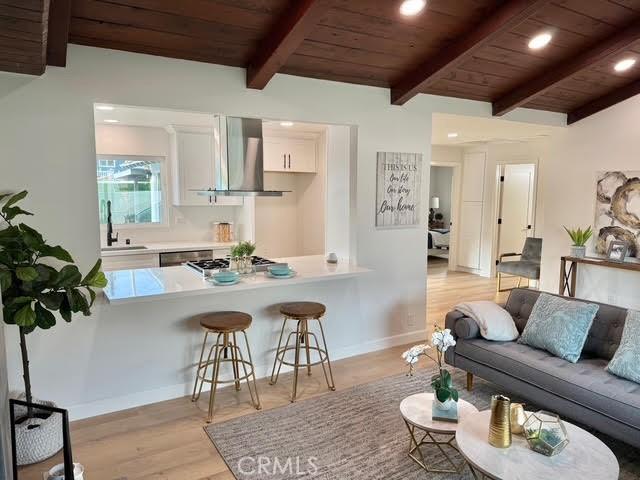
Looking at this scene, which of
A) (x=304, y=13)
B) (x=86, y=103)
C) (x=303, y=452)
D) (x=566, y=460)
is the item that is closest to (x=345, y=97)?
(x=304, y=13)

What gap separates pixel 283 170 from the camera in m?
5.78

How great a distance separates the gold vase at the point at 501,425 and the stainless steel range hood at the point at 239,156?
8.55ft

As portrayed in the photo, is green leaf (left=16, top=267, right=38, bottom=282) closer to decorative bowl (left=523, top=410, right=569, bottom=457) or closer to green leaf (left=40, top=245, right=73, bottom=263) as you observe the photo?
green leaf (left=40, top=245, right=73, bottom=263)

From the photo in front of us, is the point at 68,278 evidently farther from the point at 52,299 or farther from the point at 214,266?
the point at 214,266

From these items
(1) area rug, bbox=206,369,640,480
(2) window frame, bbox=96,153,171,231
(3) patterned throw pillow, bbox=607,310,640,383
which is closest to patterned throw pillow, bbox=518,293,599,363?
(3) patterned throw pillow, bbox=607,310,640,383

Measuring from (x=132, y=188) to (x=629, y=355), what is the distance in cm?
532

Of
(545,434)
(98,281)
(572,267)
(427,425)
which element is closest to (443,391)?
(427,425)

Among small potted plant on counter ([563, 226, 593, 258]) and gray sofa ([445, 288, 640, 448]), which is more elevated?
small potted plant on counter ([563, 226, 593, 258])

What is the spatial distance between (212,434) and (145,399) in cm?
71

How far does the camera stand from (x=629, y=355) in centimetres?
260

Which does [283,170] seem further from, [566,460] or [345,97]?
[566,460]

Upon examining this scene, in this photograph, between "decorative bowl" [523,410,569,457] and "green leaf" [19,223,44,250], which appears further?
"green leaf" [19,223,44,250]

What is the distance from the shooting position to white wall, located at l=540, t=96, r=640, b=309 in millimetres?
4883

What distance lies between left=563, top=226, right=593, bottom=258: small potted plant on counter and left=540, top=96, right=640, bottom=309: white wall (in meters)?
0.14
